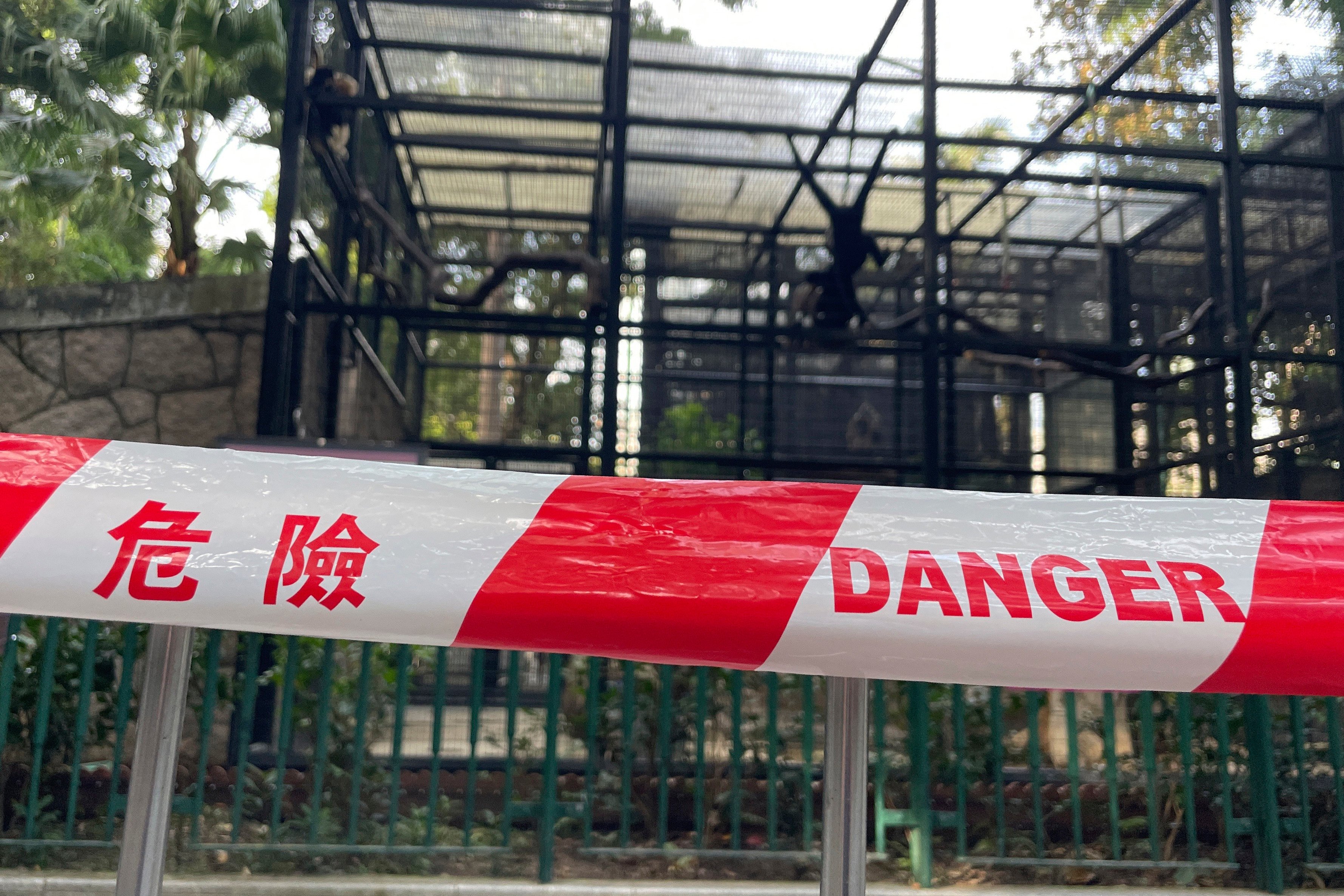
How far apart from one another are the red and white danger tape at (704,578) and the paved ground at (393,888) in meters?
1.83

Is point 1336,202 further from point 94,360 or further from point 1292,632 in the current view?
point 94,360

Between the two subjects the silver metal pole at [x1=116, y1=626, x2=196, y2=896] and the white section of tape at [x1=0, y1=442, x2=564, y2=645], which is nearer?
the white section of tape at [x1=0, y1=442, x2=564, y2=645]

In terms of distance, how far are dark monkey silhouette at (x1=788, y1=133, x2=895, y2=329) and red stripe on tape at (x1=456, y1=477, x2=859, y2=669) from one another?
506cm

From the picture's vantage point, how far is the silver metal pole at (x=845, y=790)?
178 cm

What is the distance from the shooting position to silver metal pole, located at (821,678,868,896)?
5.85ft

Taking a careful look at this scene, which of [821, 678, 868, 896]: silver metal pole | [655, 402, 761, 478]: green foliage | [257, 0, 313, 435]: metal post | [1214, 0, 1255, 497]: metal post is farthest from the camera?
[655, 402, 761, 478]: green foliage

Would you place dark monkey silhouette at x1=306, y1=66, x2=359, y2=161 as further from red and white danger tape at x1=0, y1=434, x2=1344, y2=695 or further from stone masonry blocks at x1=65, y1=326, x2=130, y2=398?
red and white danger tape at x1=0, y1=434, x2=1344, y2=695

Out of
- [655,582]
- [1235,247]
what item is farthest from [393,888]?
[1235,247]

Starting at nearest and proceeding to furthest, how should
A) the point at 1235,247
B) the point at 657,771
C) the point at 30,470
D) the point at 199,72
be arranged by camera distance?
the point at 30,470 → the point at 657,771 → the point at 1235,247 → the point at 199,72

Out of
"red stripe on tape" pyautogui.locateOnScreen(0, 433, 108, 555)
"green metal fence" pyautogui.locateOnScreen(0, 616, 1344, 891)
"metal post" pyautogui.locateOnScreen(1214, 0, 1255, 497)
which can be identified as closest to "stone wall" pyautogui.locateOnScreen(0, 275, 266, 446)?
"green metal fence" pyautogui.locateOnScreen(0, 616, 1344, 891)

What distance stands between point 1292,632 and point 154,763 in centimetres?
213

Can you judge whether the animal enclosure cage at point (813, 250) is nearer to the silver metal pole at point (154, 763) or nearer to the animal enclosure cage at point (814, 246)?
the animal enclosure cage at point (814, 246)

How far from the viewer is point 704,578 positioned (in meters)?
1.62

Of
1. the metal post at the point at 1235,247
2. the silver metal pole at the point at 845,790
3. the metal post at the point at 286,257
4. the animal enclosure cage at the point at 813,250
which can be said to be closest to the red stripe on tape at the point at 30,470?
the silver metal pole at the point at 845,790
